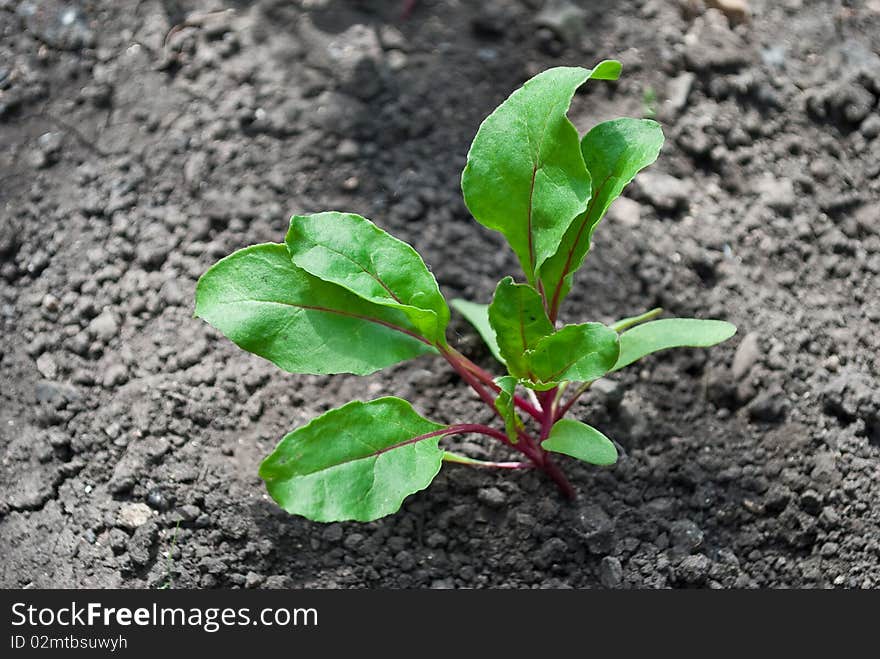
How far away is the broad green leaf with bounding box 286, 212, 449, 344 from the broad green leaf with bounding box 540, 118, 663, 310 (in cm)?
30

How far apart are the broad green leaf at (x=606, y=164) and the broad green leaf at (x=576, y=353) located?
22 cm

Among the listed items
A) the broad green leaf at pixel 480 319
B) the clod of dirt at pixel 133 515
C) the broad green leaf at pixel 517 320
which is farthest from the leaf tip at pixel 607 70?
the clod of dirt at pixel 133 515

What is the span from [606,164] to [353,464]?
763mm

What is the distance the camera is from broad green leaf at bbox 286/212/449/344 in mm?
1812

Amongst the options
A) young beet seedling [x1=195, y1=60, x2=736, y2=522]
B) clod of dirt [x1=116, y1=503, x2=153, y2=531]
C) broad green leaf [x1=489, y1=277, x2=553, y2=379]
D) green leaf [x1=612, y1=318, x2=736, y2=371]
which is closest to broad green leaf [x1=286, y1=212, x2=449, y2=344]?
young beet seedling [x1=195, y1=60, x2=736, y2=522]

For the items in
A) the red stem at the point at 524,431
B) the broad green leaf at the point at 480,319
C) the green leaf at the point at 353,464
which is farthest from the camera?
the broad green leaf at the point at 480,319

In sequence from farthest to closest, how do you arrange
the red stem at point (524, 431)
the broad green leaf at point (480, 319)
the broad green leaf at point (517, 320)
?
1. the broad green leaf at point (480, 319)
2. the red stem at point (524, 431)
3. the broad green leaf at point (517, 320)

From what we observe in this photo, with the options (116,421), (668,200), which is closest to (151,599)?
(116,421)

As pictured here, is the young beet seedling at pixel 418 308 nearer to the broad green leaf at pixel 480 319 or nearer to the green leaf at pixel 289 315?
the green leaf at pixel 289 315

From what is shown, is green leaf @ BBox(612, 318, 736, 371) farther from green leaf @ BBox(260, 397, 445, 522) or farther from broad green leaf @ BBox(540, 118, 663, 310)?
green leaf @ BBox(260, 397, 445, 522)

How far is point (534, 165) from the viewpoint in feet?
6.13

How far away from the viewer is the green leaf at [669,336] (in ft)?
6.20

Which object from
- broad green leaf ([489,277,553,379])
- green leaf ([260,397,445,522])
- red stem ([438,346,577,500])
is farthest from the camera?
red stem ([438,346,577,500])

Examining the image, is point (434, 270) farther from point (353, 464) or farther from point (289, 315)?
point (353, 464)
